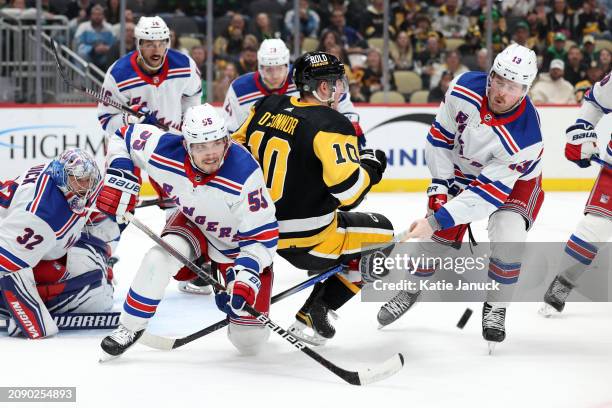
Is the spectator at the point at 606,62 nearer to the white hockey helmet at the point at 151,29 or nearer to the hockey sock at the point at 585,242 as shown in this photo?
the hockey sock at the point at 585,242

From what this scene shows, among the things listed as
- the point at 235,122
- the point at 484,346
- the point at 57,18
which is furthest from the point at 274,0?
the point at 484,346

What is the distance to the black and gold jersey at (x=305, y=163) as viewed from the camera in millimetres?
3389

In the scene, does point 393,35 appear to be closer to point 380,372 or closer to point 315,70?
point 315,70

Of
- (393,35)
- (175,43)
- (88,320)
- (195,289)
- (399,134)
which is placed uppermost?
(393,35)

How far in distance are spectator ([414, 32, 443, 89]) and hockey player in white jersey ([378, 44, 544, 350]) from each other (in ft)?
15.2

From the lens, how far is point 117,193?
3.34 m

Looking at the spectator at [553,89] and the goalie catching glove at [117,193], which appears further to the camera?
the spectator at [553,89]

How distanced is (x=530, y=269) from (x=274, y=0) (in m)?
3.97

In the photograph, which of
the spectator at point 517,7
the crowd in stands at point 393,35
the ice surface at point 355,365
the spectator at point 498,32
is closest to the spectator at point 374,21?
the crowd in stands at point 393,35

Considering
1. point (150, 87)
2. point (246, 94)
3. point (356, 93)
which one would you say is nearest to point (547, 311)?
point (246, 94)

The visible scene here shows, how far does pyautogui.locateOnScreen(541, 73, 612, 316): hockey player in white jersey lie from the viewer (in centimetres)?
417

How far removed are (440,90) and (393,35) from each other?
60cm

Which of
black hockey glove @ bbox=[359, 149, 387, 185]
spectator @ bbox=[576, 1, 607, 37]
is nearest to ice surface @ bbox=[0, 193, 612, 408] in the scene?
black hockey glove @ bbox=[359, 149, 387, 185]

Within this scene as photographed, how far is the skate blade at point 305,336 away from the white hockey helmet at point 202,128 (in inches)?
31.2
